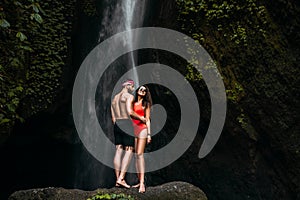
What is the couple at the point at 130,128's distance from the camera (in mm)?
5820

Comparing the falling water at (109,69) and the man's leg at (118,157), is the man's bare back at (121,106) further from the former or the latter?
the falling water at (109,69)

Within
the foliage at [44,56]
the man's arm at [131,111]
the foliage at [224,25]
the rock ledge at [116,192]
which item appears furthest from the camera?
the foliage at [44,56]

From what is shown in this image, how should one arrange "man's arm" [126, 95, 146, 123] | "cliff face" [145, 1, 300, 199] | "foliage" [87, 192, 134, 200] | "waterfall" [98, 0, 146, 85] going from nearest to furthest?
1. "foliage" [87, 192, 134, 200]
2. "man's arm" [126, 95, 146, 123]
3. "cliff face" [145, 1, 300, 199]
4. "waterfall" [98, 0, 146, 85]

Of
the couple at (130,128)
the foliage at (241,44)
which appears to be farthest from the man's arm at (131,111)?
the foliage at (241,44)

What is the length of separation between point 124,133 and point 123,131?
0.06 meters

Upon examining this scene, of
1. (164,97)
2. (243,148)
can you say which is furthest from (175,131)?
(243,148)

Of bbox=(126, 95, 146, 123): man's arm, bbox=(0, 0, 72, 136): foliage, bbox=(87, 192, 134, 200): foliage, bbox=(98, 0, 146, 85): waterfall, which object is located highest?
bbox=(98, 0, 146, 85): waterfall

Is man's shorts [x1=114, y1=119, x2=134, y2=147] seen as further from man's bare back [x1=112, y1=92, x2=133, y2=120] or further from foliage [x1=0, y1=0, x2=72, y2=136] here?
foliage [x1=0, y1=0, x2=72, y2=136]

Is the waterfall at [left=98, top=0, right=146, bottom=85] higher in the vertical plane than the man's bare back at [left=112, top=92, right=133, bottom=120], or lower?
higher

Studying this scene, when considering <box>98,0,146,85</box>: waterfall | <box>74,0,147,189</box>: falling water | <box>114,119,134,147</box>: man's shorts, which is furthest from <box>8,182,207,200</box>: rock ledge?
<box>98,0,146,85</box>: waterfall

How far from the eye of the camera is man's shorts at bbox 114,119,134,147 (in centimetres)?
585

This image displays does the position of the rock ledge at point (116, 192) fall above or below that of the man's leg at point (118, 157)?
below

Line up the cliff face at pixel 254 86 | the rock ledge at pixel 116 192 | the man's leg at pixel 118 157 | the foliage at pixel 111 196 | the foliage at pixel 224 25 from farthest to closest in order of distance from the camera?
the foliage at pixel 224 25 < the cliff face at pixel 254 86 < the man's leg at pixel 118 157 < the rock ledge at pixel 116 192 < the foliage at pixel 111 196

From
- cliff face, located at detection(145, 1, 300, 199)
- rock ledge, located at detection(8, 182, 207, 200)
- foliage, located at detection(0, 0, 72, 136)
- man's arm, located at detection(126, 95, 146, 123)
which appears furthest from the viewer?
foliage, located at detection(0, 0, 72, 136)
